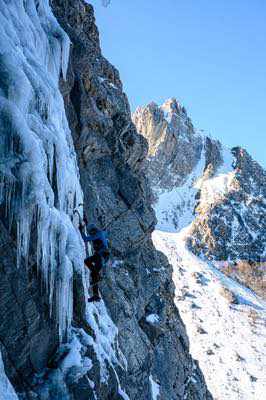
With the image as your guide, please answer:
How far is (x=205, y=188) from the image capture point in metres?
99.2

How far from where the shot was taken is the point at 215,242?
82.8 meters

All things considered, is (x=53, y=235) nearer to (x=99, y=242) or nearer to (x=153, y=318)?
(x=99, y=242)

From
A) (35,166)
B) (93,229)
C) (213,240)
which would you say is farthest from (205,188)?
(35,166)

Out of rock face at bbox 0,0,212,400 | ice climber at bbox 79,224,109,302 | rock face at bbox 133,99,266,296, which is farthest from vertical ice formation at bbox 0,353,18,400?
rock face at bbox 133,99,266,296

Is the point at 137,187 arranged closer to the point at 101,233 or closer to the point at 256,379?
the point at 101,233

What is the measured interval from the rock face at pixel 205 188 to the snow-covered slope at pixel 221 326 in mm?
8570

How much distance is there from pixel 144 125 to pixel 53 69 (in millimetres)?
99950

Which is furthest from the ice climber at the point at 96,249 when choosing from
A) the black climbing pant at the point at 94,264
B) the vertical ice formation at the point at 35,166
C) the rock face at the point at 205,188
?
the rock face at the point at 205,188

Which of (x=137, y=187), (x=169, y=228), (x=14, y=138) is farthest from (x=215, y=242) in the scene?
(x=14, y=138)

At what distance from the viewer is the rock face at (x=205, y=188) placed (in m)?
84.3

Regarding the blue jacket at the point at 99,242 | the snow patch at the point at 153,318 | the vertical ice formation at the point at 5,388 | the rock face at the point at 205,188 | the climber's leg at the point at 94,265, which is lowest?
the snow patch at the point at 153,318

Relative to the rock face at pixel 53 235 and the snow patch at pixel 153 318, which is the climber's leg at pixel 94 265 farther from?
the snow patch at pixel 153 318

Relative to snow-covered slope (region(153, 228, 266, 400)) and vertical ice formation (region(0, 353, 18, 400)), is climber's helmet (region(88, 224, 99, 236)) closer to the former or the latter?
vertical ice formation (region(0, 353, 18, 400))

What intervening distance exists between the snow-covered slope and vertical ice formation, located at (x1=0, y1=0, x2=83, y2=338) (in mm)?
29042
